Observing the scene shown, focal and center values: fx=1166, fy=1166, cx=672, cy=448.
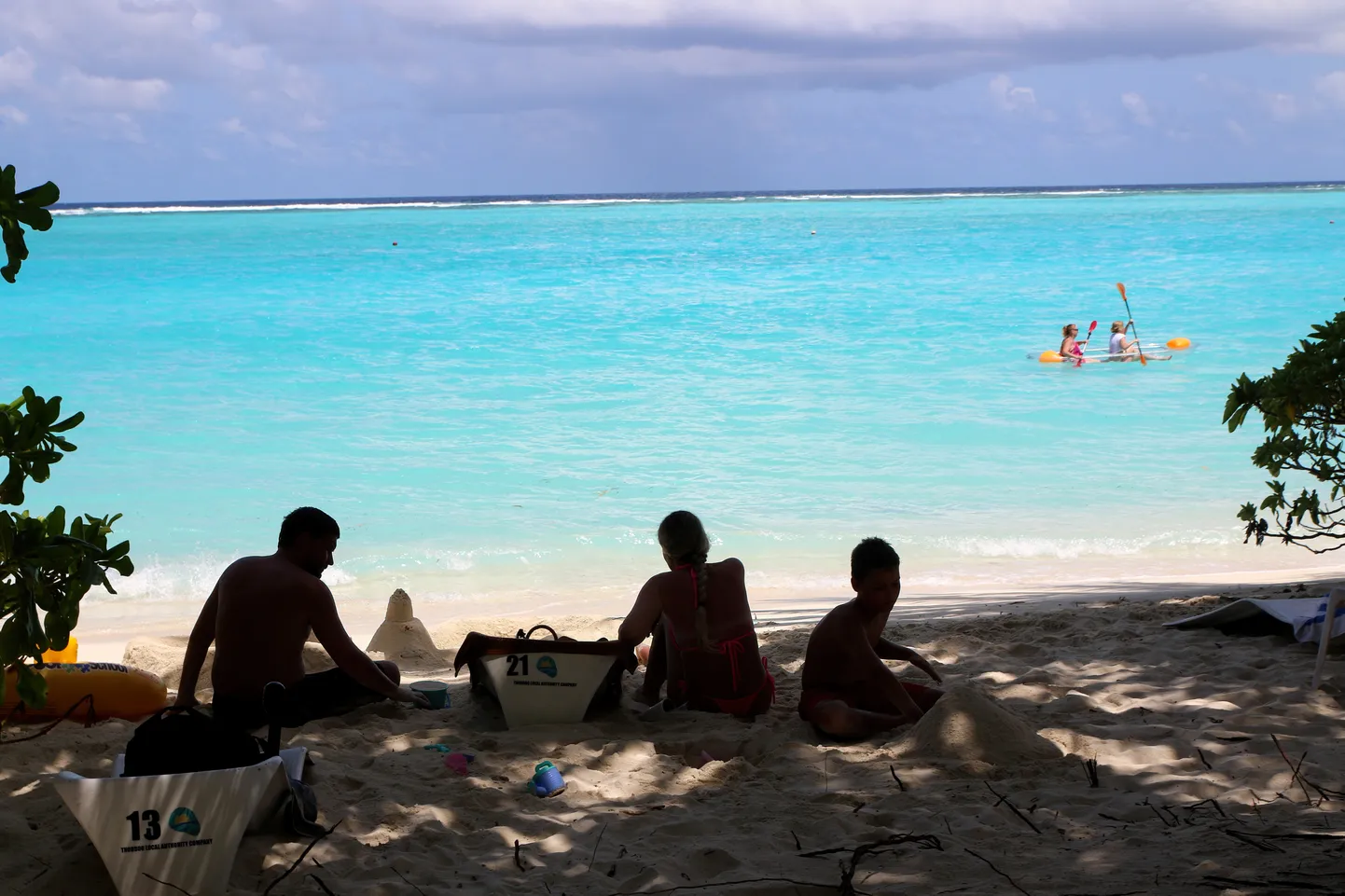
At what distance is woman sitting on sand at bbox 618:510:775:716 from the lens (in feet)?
14.5

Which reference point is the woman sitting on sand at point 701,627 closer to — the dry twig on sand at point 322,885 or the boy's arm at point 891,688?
the boy's arm at point 891,688

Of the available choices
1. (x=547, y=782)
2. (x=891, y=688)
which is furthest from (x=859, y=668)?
(x=547, y=782)

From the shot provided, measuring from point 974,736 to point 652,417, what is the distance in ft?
34.5

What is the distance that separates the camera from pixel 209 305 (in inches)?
1055

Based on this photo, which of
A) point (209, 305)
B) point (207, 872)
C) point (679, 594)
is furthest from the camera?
point (209, 305)

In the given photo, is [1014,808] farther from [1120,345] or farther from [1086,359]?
[1120,345]

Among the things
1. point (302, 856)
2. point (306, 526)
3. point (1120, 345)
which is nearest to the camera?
point (302, 856)

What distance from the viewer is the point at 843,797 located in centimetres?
347

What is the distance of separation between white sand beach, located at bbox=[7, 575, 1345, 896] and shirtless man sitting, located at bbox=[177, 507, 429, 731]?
22 centimetres

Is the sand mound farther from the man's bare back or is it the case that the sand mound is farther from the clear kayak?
the clear kayak

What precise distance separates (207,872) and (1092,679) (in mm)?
3418

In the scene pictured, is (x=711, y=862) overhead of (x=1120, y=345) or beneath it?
beneath

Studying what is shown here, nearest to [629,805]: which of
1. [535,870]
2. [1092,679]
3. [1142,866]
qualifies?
[535,870]

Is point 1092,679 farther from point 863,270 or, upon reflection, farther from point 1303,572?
point 863,270
